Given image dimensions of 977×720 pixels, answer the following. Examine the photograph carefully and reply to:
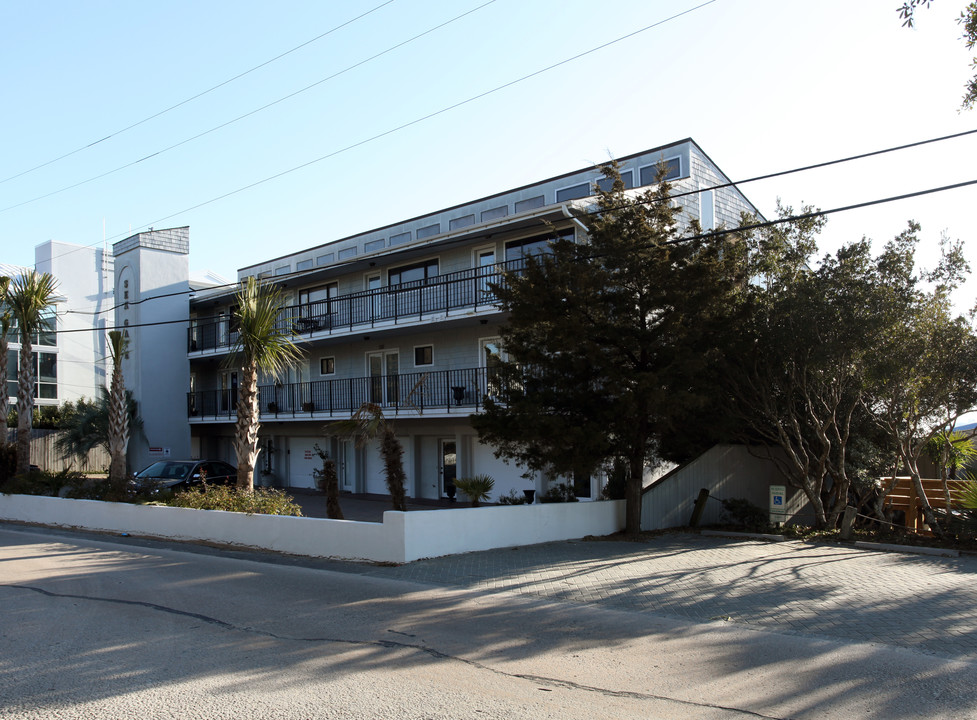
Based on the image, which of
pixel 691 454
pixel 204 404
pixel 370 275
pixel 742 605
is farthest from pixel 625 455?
pixel 204 404

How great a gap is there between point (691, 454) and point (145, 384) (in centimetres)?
2297

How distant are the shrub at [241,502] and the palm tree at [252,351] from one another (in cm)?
33

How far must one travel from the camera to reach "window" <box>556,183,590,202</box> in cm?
2541

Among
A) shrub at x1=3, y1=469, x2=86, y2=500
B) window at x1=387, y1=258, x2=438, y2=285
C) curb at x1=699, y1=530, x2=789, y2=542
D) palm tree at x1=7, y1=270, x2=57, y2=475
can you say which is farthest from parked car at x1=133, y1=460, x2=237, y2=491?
curb at x1=699, y1=530, x2=789, y2=542

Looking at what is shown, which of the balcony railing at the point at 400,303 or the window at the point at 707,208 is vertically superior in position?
the window at the point at 707,208

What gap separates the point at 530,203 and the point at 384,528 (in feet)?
58.1

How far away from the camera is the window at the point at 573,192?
2541 cm

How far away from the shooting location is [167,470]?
76.7ft

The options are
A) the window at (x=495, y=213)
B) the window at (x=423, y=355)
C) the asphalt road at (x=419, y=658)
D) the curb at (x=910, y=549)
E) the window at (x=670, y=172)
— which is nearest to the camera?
the asphalt road at (x=419, y=658)

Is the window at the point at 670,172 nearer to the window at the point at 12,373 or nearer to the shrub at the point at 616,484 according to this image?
the shrub at the point at 616,484

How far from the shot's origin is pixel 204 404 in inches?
1231

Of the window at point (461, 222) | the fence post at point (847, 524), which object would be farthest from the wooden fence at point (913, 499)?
the window at point (461, 222)

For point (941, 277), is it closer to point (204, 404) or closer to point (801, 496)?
point (801, 496)

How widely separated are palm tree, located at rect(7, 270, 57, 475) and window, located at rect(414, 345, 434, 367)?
1113 centimetres
